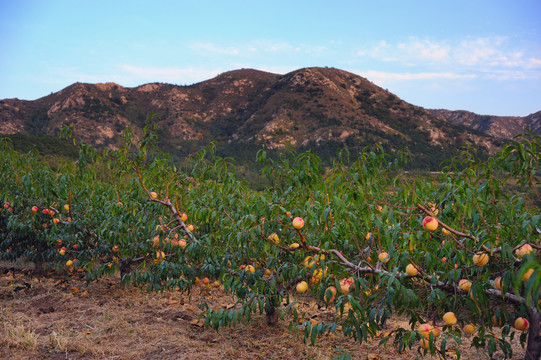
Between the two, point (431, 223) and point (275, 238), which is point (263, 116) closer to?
point (275, 238)

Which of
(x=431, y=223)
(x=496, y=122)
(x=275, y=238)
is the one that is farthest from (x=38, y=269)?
(x=496, y=122)

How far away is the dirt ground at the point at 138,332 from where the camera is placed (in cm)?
365

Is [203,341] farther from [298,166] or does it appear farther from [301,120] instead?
[301,120]

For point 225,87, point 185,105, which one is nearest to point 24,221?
point 185,105

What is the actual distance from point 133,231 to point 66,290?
2.59 metres

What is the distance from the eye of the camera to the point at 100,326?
4.41m

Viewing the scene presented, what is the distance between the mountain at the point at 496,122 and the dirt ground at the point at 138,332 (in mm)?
91757

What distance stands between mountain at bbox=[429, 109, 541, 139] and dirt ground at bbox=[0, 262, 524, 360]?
91.8m

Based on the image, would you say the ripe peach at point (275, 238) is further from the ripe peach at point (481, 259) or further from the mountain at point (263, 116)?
the mountain at point (263, 116)

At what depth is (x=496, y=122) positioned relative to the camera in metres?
89.4

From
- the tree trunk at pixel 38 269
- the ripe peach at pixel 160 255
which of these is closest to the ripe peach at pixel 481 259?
the ripe peach at pixel 160 255

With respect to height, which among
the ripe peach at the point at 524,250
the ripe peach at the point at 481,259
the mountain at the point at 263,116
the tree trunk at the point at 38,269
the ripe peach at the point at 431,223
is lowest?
the tree trunk at the point at 38,269

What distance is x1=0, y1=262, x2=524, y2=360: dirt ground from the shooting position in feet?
12.0

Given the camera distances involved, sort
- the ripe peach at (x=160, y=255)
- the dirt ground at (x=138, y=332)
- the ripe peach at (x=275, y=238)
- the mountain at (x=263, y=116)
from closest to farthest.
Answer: the ripe peach at (x=275, y=238) → the dirt ground at (x=138, y=332) → the ripe peach at (x=160, y=255) → the mountain at (x=263, y=116)
